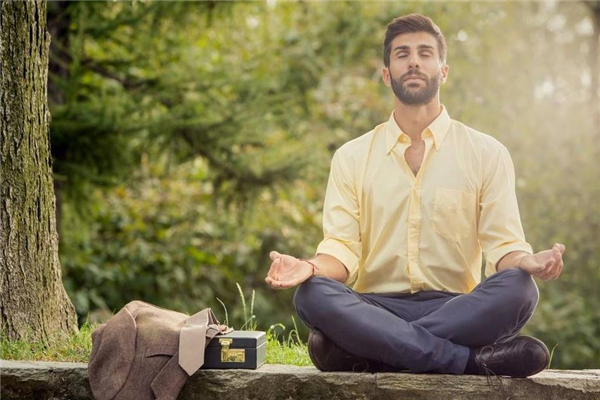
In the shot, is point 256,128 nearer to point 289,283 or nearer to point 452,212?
point 452,212

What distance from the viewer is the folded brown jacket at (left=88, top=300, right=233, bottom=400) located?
3.20 meters

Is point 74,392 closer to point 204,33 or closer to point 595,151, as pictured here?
point 204,33

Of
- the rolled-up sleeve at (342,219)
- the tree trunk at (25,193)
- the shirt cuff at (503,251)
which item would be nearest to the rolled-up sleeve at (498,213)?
the shirt cuff at (503,251)

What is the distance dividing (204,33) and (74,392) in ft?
17.2

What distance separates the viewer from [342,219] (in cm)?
357

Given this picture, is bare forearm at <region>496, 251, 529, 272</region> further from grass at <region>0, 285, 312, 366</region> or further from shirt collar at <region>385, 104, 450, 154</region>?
grass at <region>0, 285, 312, 366</region>

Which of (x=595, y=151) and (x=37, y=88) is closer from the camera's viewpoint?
(x=37, y=88)

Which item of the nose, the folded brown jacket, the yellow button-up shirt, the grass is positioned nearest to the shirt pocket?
the yellow button-up shirt

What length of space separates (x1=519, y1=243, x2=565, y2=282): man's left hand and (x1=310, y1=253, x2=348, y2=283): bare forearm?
728 mm

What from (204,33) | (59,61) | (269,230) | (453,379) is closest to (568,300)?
(269,230)

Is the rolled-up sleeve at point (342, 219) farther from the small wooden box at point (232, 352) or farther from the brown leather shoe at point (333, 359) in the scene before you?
the small wooden box at point (232, 352)

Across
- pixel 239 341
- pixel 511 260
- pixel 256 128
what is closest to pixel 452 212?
pixel 511 260

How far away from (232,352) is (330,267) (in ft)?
1.71

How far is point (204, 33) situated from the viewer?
26.5ft
